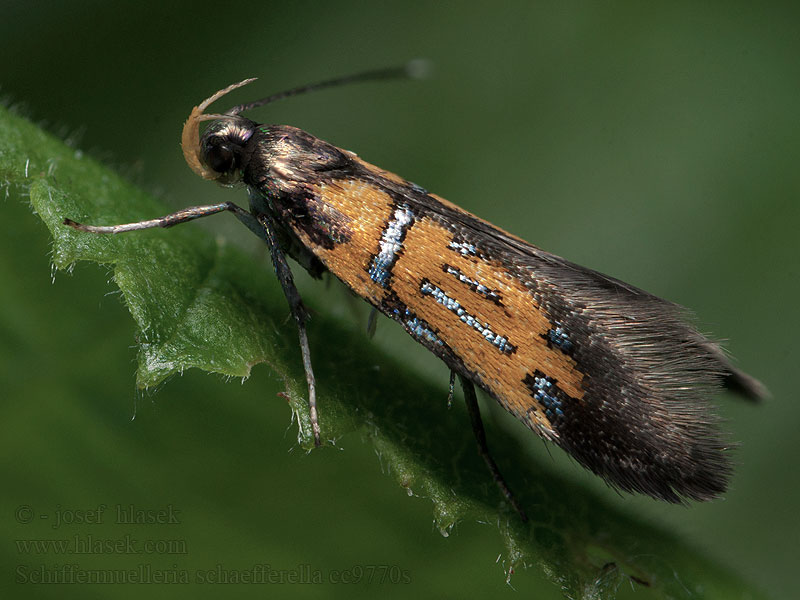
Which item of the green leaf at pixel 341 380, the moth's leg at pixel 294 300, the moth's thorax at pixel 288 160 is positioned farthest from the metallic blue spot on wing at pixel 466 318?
the moth's thorax at pixel 288 160

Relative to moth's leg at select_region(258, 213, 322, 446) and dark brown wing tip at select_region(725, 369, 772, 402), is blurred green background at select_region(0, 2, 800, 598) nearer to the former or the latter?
moth's leg at select_region(258, 213, 322, 446)

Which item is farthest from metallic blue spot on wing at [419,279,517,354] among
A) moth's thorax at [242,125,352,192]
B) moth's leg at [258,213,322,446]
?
moth's thorax at [242,125,352,192]

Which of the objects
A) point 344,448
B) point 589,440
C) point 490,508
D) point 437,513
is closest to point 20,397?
point 344,448

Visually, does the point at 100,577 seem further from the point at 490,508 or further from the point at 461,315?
the point at 461,315

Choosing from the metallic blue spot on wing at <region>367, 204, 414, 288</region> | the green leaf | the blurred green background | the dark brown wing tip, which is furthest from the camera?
the blurred green background

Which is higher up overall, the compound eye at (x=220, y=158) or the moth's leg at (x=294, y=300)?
the compound eye at (x=220, y=158)

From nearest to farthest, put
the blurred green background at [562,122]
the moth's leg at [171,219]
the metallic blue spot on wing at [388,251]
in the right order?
the moth's leg at [171,219], the metallic blue spot on wing at [388,251], the blurred green background at [562,122]

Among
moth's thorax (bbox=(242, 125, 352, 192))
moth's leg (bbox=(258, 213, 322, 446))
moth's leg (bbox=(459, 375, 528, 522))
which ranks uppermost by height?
moth's thorax (bbox=(242, 125, 352, 192))

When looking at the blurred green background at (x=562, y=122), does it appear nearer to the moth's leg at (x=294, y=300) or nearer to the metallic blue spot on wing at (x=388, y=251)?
the moth's leg at (x=294, y=300)

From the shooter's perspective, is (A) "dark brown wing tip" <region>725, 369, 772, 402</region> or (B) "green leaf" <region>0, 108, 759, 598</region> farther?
(A) "dark brown wing tip" <region>725, 369, 772, 402</region>
